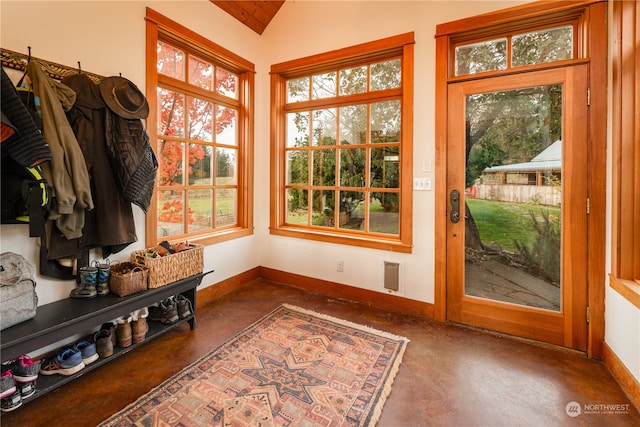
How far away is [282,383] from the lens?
1748 mm

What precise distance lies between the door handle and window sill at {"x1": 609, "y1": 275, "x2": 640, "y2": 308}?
0.99m

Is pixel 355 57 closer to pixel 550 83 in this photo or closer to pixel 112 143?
pixel 550 83

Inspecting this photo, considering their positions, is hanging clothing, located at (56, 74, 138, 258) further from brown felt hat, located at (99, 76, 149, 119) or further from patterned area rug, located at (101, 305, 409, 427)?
patterned area rug, located at (101, 305, 409, 427)

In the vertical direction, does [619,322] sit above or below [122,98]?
below

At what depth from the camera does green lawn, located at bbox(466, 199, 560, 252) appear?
2258 millimetres

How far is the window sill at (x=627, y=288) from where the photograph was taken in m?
1.62

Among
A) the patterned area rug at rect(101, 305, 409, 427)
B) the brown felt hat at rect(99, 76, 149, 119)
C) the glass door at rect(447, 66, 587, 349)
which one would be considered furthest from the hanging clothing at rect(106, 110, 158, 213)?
the glass door at rect(447, 66, 587, 349)

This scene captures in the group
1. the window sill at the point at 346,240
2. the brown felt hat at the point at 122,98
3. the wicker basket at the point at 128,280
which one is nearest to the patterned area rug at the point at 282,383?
the wicker basket at the point at 128,280

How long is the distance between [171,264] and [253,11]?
2692 millimetres

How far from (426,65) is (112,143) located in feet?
8.07

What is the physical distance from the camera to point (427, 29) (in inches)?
98.6

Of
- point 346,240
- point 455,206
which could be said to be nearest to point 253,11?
point 346,240

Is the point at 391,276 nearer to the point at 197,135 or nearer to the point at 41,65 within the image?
the point at 197,135

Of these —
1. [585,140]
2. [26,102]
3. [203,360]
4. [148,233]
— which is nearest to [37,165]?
[26,102]
